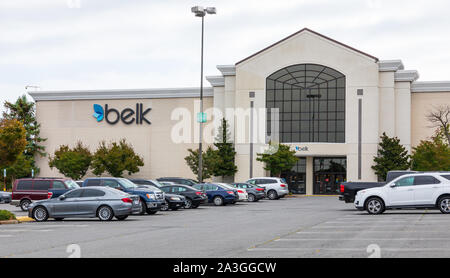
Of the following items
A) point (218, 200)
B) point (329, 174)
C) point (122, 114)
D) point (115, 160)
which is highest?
point (122, 114)

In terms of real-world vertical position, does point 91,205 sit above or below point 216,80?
below

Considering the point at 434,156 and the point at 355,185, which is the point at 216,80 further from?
the point at 355,185

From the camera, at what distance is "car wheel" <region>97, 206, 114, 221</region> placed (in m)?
24.7

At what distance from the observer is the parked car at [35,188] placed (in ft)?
104

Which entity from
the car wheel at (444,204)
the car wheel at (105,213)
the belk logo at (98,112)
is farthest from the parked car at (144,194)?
the belk logo at (98,112)

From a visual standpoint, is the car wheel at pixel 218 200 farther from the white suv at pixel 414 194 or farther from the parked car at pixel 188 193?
the white suv at pixel 414 194

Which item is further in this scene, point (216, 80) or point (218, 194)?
point (216, 80)

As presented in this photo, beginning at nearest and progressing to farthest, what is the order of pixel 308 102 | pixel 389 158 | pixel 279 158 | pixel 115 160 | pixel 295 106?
pixel 389 158 → pixel 279 158 → pixel 308 102 → pixel 295 106 → pixel 115 160

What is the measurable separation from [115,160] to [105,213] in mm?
44697

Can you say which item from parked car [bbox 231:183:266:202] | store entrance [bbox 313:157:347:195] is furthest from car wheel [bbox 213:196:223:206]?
store entrance [bbox 313:157:347:195]

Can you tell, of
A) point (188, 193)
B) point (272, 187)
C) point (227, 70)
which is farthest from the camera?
point (227, 70)

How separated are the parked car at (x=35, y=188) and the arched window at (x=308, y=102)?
125 ft

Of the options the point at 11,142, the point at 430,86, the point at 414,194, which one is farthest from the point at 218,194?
the point at 430,86

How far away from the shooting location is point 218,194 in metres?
39.1
